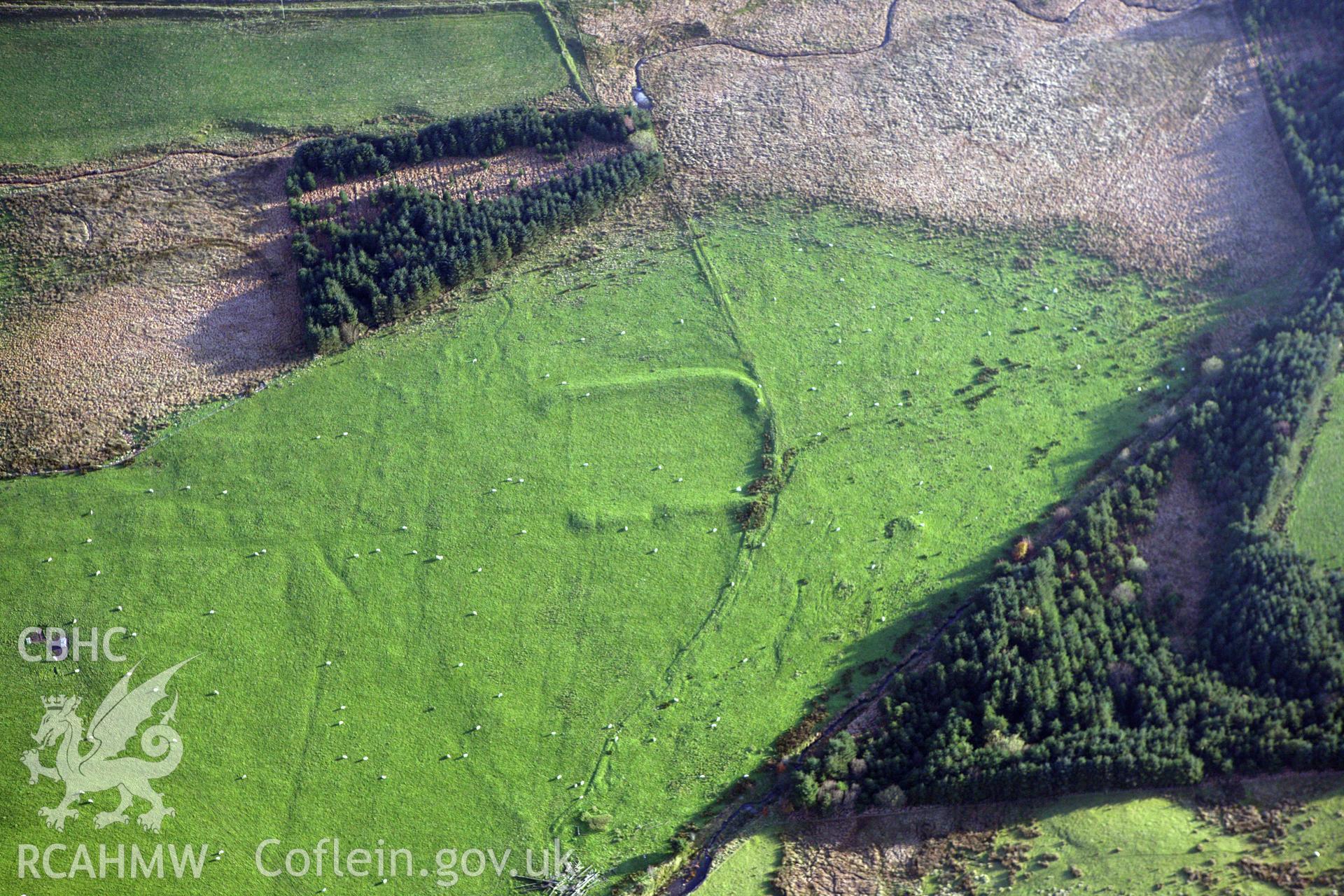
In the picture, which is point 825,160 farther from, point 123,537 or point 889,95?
point 123,537

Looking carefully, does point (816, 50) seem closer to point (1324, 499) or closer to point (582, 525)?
point (582, 525)

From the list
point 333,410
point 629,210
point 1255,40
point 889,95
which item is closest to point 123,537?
point 333,410

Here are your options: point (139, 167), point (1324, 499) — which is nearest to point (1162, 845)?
point (1324, 499)

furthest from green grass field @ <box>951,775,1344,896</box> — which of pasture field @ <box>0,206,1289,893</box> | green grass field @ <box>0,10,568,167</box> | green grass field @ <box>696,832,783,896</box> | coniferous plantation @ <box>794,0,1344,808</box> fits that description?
green grass field @ <box>0,10,568,167</box>

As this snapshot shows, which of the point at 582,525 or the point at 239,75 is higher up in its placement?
the point at 239,75

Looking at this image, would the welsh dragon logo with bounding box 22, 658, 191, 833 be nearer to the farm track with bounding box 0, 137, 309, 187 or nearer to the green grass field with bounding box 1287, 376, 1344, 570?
the farm track with bounding box 0, 137, 309, 187
